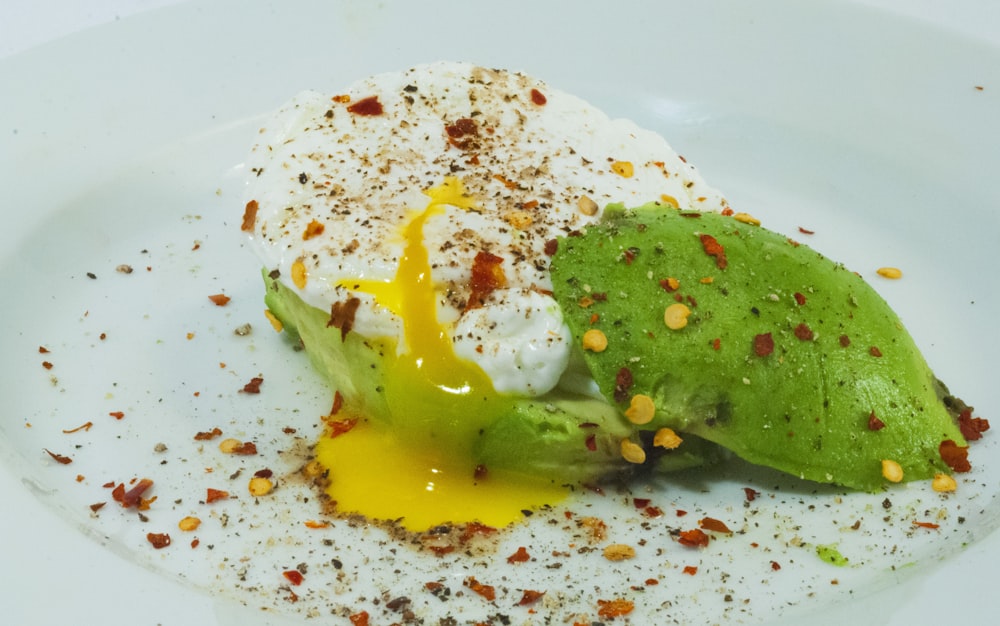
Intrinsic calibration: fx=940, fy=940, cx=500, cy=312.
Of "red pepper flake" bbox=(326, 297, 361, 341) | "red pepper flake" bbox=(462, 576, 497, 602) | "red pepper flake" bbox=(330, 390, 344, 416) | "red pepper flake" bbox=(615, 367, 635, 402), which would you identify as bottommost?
"red pepper flake" bbox=(462, 576, 497, 602)

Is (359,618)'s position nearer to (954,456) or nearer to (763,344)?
(763,344)

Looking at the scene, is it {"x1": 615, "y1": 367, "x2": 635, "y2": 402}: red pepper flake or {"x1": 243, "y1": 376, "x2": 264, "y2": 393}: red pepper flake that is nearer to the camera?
{"x1": 615, "y1": 367, "x2": 635, "y2": 402}: red pepper flake

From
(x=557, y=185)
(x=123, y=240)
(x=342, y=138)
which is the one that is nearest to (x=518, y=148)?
(x=557, y=185)

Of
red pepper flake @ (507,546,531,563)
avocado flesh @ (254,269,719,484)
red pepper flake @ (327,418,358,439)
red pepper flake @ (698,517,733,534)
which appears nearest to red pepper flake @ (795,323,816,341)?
avocado flesh @ (254,269,719,484)

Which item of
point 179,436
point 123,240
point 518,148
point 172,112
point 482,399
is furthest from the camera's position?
point 172,112

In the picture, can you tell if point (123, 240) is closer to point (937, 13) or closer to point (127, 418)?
point (127, 418)

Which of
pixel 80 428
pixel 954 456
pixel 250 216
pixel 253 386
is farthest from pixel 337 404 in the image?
pixel 954 456

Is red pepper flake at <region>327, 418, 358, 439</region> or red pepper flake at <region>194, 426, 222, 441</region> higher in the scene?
red pepper flake at <region>327, 418, 358, 439</region>

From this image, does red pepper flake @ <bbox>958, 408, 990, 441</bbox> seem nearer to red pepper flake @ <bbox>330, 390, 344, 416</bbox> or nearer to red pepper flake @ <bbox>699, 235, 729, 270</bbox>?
red pepper flake @ <bbox>699, 235, 729, 270</bbox>
